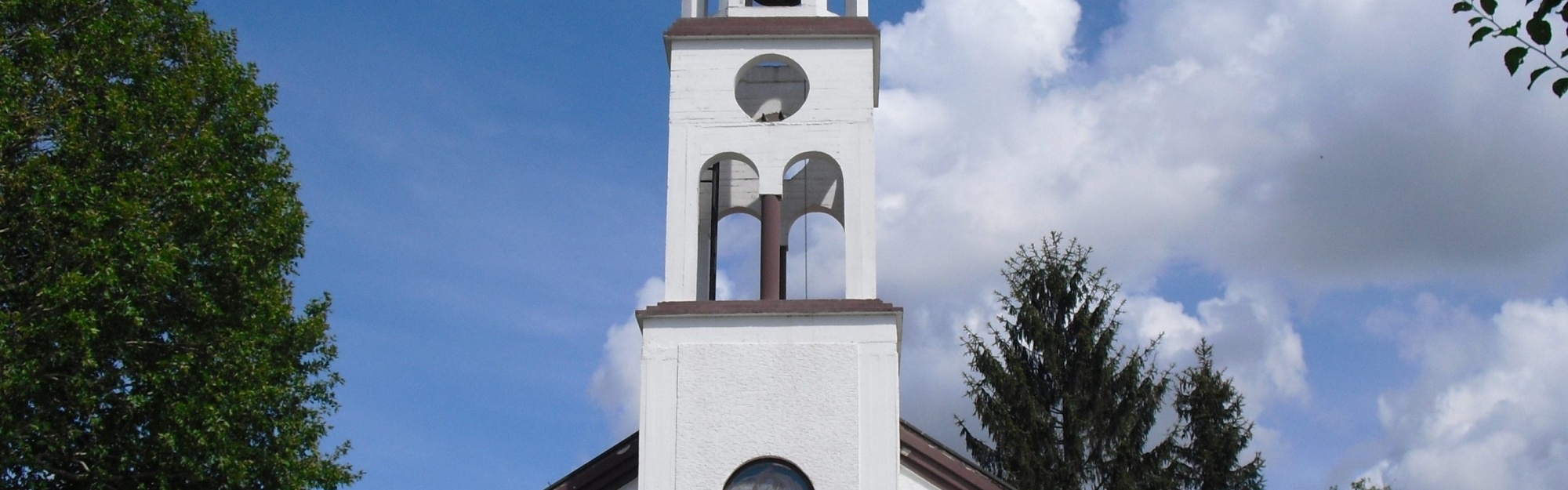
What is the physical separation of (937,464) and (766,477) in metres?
1.65

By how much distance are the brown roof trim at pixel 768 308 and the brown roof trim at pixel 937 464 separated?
1.11 meters

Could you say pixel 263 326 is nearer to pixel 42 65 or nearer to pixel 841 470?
pixel 42 65

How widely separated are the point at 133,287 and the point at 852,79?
733cm

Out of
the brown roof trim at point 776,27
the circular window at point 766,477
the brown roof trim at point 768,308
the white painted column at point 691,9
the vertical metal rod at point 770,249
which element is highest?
the white painted column at point 691,9

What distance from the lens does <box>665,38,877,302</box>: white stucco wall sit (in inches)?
570

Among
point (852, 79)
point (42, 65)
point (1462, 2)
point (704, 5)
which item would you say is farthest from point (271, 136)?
point (1462, 2)

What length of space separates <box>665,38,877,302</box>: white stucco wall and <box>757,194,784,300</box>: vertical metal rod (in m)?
0.17

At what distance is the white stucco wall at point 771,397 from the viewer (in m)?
13.8

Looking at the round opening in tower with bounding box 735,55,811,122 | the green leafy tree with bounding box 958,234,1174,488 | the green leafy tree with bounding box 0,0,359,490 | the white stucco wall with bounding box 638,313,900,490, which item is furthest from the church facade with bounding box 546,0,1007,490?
the green leafy tree with bounding box 958,234,1174,488

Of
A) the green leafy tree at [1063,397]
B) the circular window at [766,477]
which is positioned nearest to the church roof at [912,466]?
the circular window at [766,477]

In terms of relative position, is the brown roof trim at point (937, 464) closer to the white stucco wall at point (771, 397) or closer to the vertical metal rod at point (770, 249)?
the white stucco wall at point (771, 397)

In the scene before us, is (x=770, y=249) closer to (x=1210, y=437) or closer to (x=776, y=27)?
(x=776, y=27)

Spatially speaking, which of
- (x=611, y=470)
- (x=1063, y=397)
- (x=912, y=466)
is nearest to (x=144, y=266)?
(x=611, y=470)

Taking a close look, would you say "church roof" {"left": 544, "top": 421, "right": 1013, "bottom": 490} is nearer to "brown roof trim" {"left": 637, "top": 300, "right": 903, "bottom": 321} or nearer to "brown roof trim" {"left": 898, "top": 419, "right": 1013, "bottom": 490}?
"brown roof trim" {"left": 898, "top": 419, "right": 1013, "bottom": 490}
